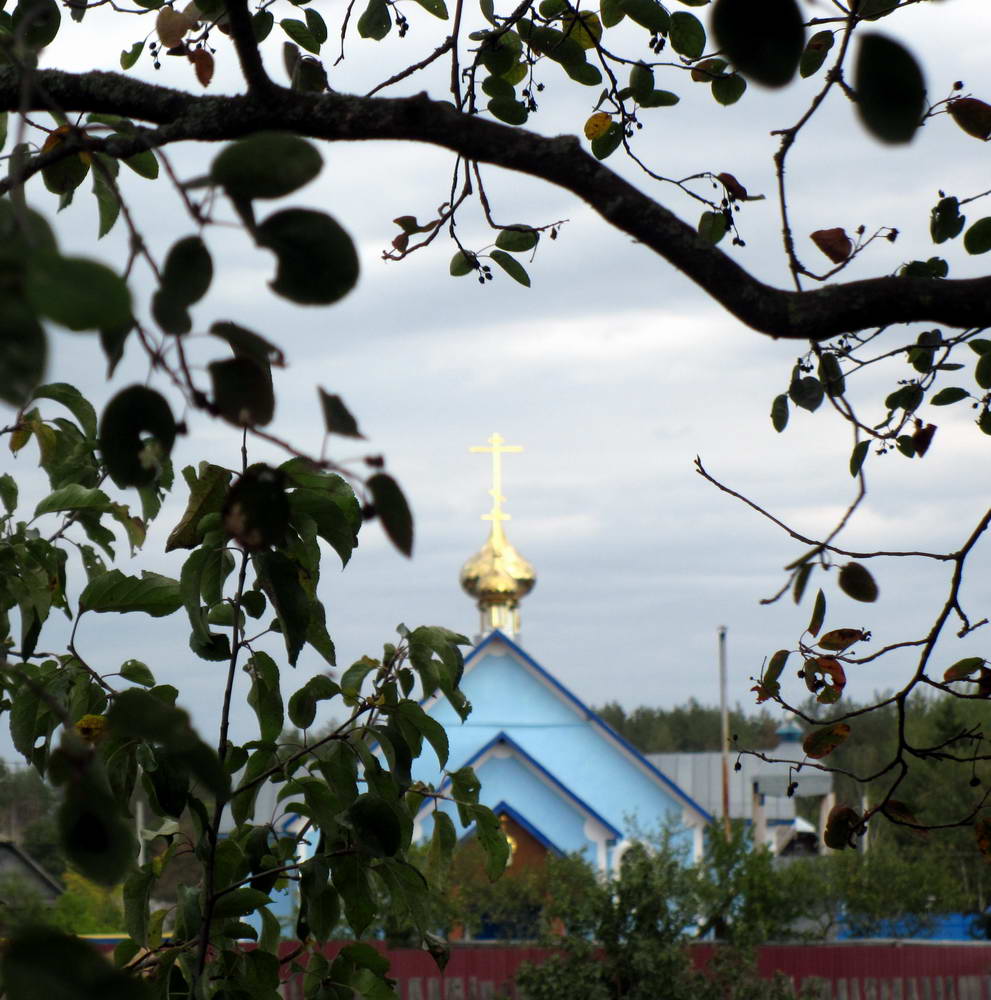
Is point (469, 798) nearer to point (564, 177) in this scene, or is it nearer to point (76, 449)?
point (76, 449)

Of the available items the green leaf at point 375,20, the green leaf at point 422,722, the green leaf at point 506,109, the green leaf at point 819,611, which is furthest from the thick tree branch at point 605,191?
the green leaf at point 375,20

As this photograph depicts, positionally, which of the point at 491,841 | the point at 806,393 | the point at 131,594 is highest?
the point at 806,393

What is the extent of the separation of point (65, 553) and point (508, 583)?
19182 mm

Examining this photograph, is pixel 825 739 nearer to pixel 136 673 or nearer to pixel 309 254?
pixel 136 673

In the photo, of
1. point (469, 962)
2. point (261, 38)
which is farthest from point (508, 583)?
point (261, 38)

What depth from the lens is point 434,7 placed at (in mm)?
2131

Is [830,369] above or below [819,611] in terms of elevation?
above

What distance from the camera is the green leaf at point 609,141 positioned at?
7.89 feet

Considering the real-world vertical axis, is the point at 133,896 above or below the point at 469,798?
below

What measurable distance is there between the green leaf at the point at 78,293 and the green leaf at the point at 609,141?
80.1 inches

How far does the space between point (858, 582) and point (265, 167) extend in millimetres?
1027

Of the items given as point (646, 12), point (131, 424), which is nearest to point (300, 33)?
point (646, 12)

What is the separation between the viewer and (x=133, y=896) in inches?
68.9

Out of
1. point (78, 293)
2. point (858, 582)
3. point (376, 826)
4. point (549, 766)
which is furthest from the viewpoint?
point (549, 766)
